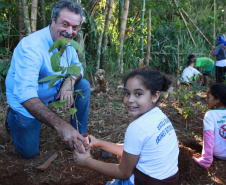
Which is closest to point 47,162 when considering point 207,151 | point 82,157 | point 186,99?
point 82,157

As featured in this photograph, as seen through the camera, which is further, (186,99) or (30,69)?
(186,99)

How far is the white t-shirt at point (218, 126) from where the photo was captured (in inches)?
88.2

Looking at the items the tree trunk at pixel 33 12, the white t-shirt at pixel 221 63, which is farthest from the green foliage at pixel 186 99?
the white t-shirt at pixel 221 63

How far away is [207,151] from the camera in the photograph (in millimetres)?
2191

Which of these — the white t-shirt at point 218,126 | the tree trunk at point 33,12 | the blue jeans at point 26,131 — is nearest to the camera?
the blue jeans at point 26,131

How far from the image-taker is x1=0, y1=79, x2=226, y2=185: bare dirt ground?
2.00 meters

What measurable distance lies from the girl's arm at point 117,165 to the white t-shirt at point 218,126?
3.86ft

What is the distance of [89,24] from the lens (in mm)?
4082

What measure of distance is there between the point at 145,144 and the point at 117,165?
0.24m

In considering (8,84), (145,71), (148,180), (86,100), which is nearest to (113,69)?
(86,100)

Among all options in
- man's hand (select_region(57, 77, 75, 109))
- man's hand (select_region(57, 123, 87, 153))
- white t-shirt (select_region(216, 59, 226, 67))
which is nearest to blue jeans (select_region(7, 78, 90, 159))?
man's hand (select_region(57, 77, 75, 109))

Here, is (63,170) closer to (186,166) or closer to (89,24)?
(186,166)

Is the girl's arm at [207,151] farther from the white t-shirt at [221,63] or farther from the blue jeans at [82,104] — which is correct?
the white t-shirt at [221,63]

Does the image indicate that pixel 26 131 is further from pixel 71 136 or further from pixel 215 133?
pixel 215 133
